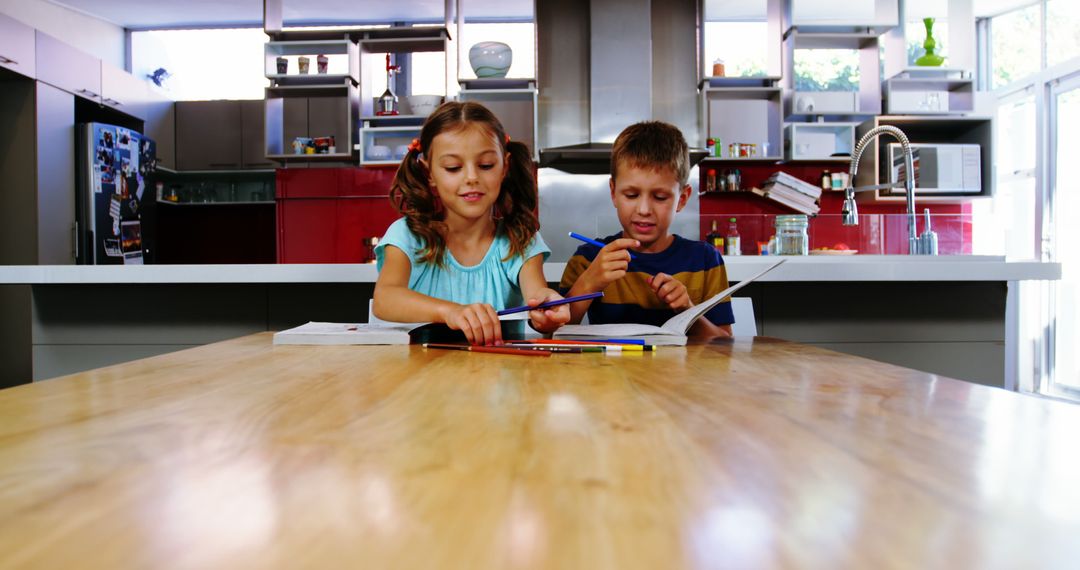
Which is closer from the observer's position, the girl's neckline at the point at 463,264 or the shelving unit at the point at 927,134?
the girl's neckline at the point at 463,264

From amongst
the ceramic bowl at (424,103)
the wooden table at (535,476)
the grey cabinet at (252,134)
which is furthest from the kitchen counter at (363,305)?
the grey cabinet at (252,134)

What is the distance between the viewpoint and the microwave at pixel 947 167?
444 centimetres

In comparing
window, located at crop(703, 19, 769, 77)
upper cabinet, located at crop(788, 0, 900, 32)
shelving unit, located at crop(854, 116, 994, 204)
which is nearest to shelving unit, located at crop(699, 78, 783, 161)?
upper cabinet, located at crop(788, 0, 900, 32)

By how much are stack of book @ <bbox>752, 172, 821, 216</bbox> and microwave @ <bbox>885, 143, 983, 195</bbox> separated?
1.61 ft

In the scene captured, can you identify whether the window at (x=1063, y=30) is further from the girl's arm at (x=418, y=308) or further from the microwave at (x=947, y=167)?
the girl's arm at (x=418, y=308)

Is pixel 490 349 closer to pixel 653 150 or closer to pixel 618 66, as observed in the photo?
pixel 653 150

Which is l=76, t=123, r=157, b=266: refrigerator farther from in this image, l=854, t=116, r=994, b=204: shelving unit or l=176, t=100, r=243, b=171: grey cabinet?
l=854, t=116, r=994, b=204: shelving unit

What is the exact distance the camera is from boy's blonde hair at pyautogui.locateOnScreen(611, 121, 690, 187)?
146 cm

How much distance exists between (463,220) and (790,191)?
3.73 m

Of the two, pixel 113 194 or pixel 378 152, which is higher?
pixel 378 152

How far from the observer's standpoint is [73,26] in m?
5.17

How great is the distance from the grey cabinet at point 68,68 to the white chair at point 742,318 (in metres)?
4.52

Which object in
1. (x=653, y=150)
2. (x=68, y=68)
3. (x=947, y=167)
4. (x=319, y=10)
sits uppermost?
(x=319, y=10)

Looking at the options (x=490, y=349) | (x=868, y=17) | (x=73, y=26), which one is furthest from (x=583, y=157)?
(x=73, y=26)
